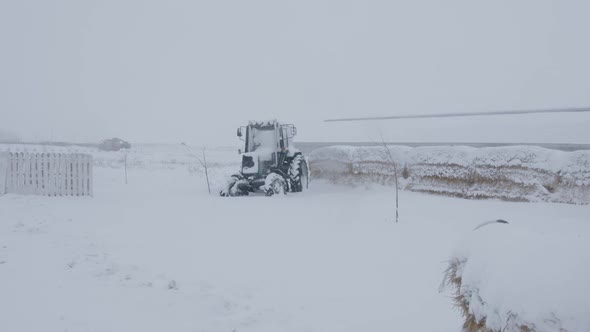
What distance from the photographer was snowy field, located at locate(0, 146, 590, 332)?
14.7ft

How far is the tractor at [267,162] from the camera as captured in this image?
611 inches

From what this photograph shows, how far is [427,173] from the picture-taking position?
1438 centimetres

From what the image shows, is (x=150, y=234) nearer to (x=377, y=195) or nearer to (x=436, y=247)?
(x=436, y=247)

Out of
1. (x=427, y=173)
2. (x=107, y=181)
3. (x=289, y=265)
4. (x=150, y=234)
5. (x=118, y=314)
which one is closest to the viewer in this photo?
(x=118, y=314)

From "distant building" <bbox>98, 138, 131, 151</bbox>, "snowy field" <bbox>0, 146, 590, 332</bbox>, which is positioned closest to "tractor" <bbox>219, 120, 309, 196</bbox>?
"snowy field" <bbox>0, 146, 590, 332</bbox>

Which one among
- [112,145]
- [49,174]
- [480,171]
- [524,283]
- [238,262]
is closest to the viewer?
[524,283]

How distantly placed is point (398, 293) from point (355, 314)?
36.1 inches

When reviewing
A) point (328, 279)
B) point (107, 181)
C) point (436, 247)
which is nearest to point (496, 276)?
point (328, 279)

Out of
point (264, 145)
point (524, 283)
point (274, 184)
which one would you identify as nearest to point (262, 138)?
point (264, 145)

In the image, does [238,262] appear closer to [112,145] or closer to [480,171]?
[480,171]

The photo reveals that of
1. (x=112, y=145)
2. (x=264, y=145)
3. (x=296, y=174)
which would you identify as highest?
(x=112, y=145)

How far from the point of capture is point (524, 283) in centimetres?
207

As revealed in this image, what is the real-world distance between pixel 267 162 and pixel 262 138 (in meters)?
0.91

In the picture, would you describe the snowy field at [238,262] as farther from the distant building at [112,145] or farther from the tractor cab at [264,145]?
the distant building at [112,145]
